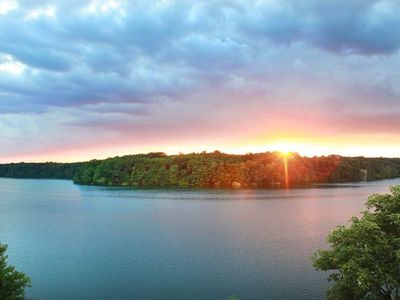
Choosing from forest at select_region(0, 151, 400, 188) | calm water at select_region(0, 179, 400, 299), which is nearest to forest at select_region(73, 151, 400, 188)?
forest at select_region(0, 151, 400, 188)

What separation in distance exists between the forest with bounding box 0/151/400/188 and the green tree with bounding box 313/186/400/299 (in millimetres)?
122517

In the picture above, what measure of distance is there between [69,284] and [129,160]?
482ft

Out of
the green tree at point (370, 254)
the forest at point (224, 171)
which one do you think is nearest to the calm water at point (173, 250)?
the green tree at point (370, 254)

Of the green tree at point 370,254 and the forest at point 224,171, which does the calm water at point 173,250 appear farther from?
the forest at point 224,171

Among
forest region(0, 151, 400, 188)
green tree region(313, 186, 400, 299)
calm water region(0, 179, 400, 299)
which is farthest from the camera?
forest region(0, 151, 400, 188)

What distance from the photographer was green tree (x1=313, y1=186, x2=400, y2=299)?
62.4 feet

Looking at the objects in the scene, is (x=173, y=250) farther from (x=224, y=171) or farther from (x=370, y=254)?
(x=224, y=171)

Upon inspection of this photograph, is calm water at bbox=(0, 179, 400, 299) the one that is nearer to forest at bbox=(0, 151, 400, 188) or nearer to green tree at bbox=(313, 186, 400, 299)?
green tree at bbox=(313, 186, 400, 299)

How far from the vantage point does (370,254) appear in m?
19.7

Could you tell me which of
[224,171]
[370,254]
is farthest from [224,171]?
[370,254]

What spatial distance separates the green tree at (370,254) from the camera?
19016mm

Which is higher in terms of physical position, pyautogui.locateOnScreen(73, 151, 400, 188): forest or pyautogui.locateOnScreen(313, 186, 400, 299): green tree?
pyautogui.locateOnScreen(73, 151, 400, 188): forest

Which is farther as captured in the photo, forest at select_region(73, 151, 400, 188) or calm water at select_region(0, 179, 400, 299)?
forest at select_region(73, 151, 400, 188)

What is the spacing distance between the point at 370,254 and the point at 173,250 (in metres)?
25.6
